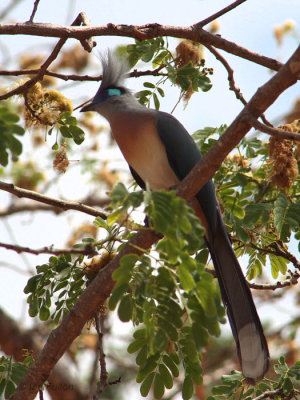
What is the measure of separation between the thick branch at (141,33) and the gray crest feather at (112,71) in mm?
893

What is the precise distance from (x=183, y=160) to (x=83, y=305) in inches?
54.3

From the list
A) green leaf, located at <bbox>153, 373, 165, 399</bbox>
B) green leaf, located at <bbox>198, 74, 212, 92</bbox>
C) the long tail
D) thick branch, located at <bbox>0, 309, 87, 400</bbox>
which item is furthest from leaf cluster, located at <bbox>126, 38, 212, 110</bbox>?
thick branch, located at <bbox>0, 309, 87, 400</bbox>

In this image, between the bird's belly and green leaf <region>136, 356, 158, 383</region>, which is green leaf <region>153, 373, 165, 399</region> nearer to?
green leaf <region>136, 356, 158, 383</region>

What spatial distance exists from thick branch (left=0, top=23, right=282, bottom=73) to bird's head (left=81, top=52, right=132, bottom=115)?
2.74 feet

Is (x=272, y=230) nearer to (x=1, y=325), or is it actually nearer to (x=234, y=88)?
(x=234, y=88)

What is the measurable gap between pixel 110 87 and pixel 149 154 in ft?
2.99

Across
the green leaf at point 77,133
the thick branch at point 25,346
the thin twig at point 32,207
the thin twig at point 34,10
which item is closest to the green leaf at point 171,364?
the green leaf at point 77,133

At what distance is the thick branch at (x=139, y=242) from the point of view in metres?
2.55

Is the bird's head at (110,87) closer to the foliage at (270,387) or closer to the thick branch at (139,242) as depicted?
the thick branch at (139,242)

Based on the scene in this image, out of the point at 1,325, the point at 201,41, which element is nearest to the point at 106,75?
the point at 201,41

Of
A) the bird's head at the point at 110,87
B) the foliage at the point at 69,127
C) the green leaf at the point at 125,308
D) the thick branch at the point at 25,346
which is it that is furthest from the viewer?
the thick branch at the point at 25,346

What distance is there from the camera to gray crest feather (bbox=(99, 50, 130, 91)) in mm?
4262

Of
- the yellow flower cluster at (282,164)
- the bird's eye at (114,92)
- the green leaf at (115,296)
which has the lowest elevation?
the green leaf at (115,296)

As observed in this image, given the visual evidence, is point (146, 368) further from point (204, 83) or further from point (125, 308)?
point (204, 83)
